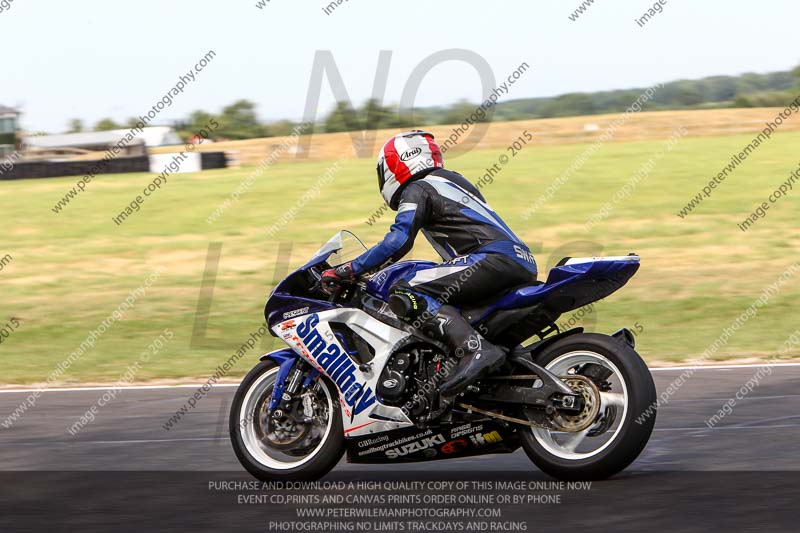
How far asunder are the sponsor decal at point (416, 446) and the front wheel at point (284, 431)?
0.32m

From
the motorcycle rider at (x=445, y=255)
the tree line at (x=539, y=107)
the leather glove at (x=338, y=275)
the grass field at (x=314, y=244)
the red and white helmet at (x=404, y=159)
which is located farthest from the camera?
the tree line at (x=539, y=107)

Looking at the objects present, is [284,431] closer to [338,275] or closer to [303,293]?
[303,293]

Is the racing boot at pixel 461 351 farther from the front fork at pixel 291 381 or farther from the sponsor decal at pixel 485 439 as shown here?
the front fork at pixel 291 381

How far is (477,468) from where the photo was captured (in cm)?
671

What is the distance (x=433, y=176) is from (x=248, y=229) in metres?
17.8

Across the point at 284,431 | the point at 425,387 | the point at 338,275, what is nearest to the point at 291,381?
the point at 284,431

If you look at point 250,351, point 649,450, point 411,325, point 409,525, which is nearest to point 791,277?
point 250,351

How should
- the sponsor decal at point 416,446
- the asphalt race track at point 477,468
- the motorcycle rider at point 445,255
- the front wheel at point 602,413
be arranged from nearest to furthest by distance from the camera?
the asphalt race track at point 477,468
the front wheel at point 602,413
the motorcycle rider at point 445,255
the sponsor decal at point 416,446

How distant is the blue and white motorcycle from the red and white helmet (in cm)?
43

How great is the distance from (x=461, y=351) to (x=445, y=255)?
2.46ft

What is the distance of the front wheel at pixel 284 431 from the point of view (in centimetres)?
657

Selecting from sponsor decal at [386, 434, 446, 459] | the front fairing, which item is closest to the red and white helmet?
the front fairing

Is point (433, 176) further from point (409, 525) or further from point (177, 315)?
point (177, 315)

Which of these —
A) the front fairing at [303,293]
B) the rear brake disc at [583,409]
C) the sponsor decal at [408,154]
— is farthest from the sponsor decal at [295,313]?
the rear brake disc at [583,409]
